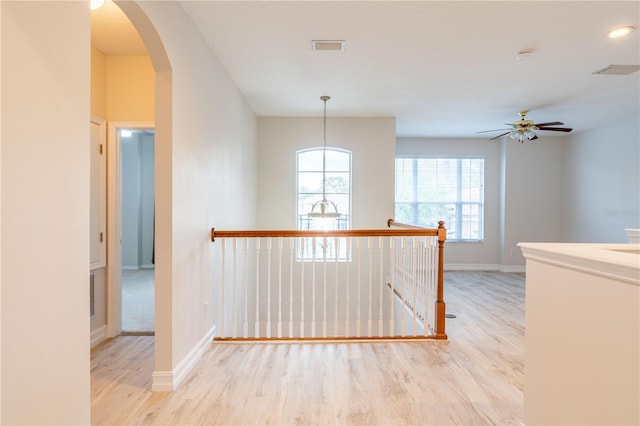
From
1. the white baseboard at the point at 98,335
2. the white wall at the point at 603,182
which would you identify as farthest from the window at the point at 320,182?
the white wall at the point at 603,182

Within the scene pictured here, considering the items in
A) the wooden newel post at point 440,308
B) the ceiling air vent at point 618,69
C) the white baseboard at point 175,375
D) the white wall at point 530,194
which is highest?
the ceiling air vent at point 618,69

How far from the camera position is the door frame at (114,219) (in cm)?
337

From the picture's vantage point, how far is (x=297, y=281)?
19.4 feet

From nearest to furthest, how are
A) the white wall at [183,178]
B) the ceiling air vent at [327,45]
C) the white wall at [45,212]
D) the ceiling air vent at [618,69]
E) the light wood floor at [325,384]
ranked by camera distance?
the white wall at [45,212] → the light wood floor at [325,384] → the white wall at [183,178] → the ceiling air vent at [327,45] → the ceiling air vent at [618,69]

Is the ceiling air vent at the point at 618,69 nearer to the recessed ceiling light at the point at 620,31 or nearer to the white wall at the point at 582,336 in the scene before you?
the recessed ceiling light at the point at 620,31

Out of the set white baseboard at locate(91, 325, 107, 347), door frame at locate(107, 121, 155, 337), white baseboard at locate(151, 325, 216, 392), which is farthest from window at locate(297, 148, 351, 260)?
white baseboard at locate(151, 325, 216, 392)

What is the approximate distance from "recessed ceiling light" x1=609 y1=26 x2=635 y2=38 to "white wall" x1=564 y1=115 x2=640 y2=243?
345cm

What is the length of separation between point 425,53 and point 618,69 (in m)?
2.11

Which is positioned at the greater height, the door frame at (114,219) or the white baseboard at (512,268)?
the door frame at (114,219)

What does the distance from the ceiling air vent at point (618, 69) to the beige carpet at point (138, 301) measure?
538 centimetres

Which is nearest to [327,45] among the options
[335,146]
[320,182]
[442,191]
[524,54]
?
[524,54]

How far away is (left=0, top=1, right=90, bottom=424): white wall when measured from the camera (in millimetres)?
1090

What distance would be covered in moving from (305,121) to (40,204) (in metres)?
4.99

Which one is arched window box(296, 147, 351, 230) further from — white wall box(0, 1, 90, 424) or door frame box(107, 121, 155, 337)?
white wall box(0, 1, 90, 424)
